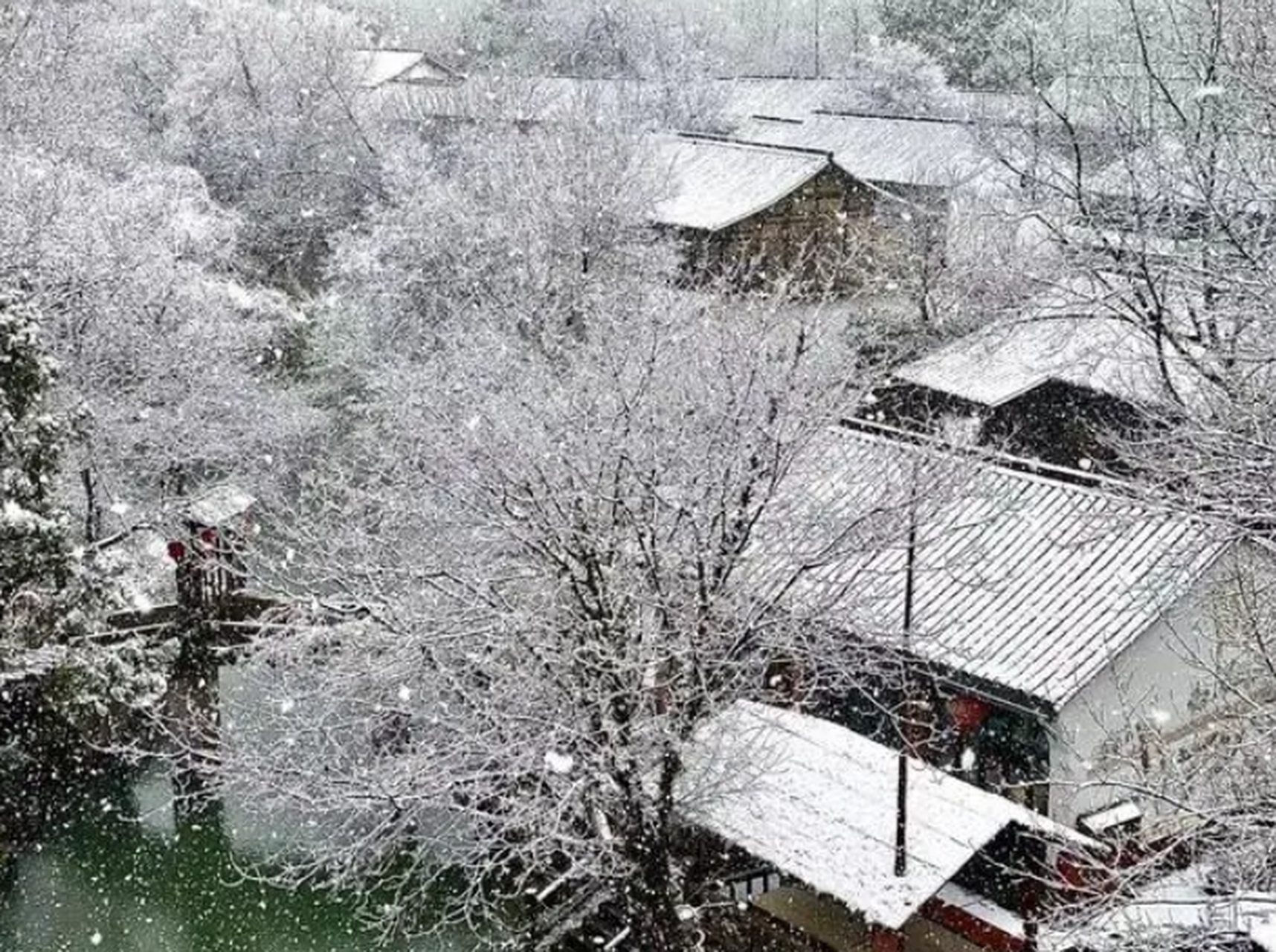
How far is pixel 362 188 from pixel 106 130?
17.5 feet

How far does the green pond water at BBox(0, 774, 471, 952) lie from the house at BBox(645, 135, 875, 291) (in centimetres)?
1604

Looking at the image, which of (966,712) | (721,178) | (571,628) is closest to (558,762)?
A: (571,628)

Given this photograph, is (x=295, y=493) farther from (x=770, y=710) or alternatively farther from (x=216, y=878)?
(x=770, y=710)

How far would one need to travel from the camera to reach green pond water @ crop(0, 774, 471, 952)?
47.6 ft

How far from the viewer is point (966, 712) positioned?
45.8 feet

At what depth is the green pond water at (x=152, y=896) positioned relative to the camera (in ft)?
47.6

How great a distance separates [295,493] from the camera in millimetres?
23203

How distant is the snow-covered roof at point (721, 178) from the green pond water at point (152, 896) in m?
16.8

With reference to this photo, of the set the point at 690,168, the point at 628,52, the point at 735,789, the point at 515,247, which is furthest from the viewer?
the point at 628,52

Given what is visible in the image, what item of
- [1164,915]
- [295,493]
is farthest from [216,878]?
[1164,915]

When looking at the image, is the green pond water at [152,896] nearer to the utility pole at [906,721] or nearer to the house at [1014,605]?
the utility pole at [906,721]

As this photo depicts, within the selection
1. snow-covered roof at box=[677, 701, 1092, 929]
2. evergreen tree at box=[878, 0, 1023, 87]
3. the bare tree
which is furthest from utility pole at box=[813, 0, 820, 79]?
snow-covered roof at box=[677, 701, 1092, 929]

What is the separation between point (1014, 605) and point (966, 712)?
1.18m

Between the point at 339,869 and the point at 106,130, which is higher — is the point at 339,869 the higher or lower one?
the lower one
